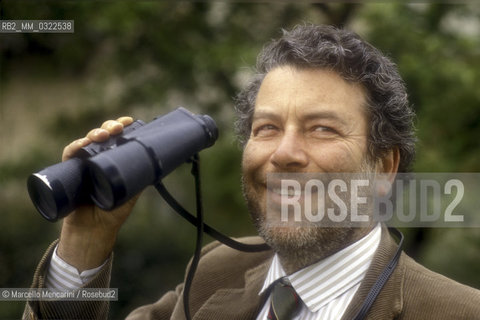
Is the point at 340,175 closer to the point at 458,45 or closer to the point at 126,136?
the point at 126,136

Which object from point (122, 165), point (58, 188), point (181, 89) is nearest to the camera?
point (122, 165)

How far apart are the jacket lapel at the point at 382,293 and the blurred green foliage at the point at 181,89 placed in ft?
7.62

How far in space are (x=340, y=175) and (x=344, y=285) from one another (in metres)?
0.30

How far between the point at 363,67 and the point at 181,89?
2.80 m

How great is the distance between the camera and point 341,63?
1.70 meters

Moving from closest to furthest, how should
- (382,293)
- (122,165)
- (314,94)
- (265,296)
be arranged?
(122,165) < (382,293) < (314,94) < (265,296)

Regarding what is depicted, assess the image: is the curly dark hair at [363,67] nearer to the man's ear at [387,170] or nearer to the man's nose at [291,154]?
the man's ear at [387,170]

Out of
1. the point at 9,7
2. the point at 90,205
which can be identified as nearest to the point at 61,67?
the point at 9,7

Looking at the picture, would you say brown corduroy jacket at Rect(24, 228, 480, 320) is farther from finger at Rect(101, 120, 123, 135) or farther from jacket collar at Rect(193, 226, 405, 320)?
Result: finger at Rect(101, 120, 123, 135)

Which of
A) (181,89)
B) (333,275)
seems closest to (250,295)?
(333,275)

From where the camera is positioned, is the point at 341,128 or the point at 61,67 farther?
the point at 61,67

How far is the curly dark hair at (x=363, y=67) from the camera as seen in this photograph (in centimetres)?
172

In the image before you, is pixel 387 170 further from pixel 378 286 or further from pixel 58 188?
pixel 58 188

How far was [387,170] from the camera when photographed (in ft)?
6.06
